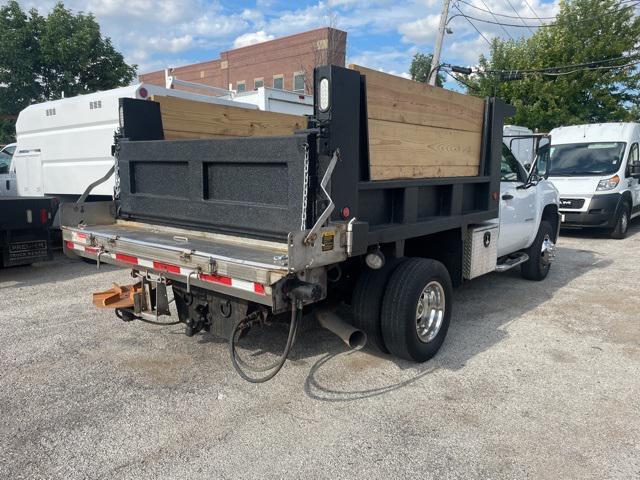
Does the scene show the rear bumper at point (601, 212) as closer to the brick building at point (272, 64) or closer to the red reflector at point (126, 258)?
the red reflector at point (126, 258)

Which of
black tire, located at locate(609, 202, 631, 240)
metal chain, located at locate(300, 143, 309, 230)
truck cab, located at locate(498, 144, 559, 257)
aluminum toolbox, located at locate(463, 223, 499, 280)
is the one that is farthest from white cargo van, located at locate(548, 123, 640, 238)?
metal chain, located at locate(300, 143, 309, 230)

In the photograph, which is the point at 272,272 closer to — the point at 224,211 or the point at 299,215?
the point at 299,215

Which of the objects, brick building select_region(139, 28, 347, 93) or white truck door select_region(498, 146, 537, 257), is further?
brick building select_region(139, 28, 347, 93)

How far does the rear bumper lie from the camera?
11273 mm

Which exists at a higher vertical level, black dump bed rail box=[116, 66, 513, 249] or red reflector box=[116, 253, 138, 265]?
black dump bed rail box=[116, 66, 513, 249]

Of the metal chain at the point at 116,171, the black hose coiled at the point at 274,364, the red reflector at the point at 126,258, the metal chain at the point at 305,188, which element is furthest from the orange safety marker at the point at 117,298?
the metal chain at the point at 305,188

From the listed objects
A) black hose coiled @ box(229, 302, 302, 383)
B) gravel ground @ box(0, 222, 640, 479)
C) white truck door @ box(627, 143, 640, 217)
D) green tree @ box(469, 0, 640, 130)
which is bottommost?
gravel ground @ box(0, 222, 640, 479)

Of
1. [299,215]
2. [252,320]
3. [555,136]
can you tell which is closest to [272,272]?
[299,215]

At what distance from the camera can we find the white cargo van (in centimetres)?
1137

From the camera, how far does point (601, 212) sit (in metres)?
11.3

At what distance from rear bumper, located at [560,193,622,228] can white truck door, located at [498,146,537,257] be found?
547 centimetres

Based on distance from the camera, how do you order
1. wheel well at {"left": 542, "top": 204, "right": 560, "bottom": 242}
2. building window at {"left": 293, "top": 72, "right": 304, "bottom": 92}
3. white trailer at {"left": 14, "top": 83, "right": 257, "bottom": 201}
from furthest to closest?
building window at {"left": 293, "top": 72, "right": 304, "bottom": 92}
white trailer at {"left": 14, "top": 83, "right": 257, "bottom": 201}
wheel well at {"left": 542, "top": 204, "right": 560, "bottom": 242}

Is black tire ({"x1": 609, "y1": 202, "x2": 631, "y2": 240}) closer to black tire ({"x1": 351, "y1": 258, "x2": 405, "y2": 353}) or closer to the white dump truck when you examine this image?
the white dump truck

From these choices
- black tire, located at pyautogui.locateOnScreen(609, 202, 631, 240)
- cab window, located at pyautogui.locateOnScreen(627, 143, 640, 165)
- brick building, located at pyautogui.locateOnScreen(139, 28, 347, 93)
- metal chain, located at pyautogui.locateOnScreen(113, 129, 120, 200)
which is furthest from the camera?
brick building, located at pyautogui.locateOnScreen(139, 28, 347, 93)
